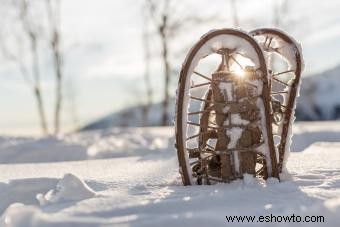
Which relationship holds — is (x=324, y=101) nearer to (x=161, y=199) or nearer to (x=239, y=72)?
(x=239, y=72)

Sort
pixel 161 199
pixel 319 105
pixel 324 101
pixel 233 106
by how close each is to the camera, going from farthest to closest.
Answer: pixel 324 101 → pixel 319 105 → pixel 233 106 → pixel 161 199

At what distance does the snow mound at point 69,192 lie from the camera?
3527mm

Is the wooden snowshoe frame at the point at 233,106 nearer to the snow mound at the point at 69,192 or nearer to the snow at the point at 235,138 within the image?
the snow at the point at 235,138

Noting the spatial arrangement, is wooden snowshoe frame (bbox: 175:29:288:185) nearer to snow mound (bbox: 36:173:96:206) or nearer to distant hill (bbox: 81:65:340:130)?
snow mound (bbox: 36:173:96:206)

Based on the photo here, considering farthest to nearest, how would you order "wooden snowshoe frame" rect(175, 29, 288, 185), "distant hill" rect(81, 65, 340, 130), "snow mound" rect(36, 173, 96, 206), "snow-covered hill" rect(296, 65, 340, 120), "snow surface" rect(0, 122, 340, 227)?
"snow-covered hill" rect(296, 65, 340, 120), "distant hill" rect(81, 65, 340, 130), "wooden snowshoe frame" rect(175, 29, 288, 185), "snow mound" rect(36, 173, 96, 206), "snow surface" rect(0, 122, 340, 227)

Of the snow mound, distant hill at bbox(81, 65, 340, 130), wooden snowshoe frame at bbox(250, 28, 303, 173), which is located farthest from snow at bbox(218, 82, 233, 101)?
distant hill at bbox(81, 65, 340, 130)

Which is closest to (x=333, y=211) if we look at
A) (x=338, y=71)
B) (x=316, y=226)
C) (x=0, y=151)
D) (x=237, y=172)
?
(x=316, y=226)

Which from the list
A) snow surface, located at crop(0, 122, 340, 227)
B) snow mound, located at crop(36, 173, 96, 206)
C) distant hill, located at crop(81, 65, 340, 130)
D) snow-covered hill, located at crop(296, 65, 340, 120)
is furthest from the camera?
snow-covered hill, located at crop(296, 65, 340, 120)

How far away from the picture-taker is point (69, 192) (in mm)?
3588

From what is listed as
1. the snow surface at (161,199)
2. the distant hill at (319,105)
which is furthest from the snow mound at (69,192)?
the distant hill at (319,105)

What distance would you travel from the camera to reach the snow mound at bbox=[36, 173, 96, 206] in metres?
3.53

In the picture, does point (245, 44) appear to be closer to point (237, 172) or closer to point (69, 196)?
point (237, 172)

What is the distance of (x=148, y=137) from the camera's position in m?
12.1

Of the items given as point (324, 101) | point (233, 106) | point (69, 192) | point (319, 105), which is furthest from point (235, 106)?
point (324, 101)
